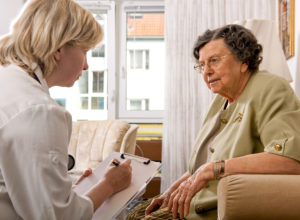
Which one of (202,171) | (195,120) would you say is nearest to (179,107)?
(195,120)

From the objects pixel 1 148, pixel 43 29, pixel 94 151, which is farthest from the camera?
pixel 94 151

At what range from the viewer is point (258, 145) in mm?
1231

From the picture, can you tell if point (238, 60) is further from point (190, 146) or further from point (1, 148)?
point (190, 146)

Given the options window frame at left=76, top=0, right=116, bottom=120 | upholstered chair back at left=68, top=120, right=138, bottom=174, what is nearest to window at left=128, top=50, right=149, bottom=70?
window frame at left=76, top=0, right=116, bottom=120

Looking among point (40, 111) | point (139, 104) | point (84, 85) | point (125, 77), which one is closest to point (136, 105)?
point (139, 104)

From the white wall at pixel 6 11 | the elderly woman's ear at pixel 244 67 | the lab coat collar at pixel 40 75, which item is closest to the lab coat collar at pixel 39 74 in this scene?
the lab coat collar at pixel 40 75

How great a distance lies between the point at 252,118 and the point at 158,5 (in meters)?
2.81

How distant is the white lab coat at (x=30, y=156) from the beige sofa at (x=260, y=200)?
0.52 m

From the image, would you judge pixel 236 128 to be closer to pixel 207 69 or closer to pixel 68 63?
pixel 207 69

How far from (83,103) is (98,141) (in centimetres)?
110

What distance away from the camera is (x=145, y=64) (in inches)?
144

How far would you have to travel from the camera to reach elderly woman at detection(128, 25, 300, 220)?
1.08 meters

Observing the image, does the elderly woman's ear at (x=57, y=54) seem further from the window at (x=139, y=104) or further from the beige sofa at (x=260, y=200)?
the window at (x=139, y=104)

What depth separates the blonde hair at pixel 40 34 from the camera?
0.85 m
